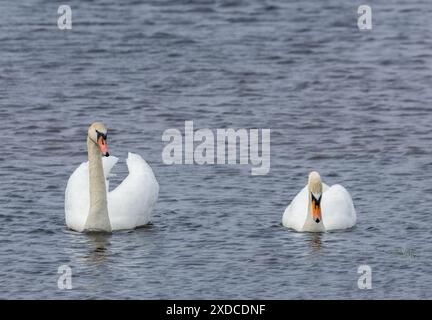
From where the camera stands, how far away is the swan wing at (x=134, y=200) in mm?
19844

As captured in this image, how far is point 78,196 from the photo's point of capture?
2022cm

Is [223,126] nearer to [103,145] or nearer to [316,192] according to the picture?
[316,192]

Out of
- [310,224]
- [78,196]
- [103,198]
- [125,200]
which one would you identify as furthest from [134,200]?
[310,224]

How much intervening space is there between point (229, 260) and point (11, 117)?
8673 millimetres

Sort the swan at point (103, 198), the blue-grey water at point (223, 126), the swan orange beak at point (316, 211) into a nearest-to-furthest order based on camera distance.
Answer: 1. the blue-grey water at point (223, 126)
2. the swan orange beak at point (316, 211)
3. the swan at point (103, 198)

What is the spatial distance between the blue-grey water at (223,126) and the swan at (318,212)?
16 cm

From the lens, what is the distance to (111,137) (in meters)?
24.2

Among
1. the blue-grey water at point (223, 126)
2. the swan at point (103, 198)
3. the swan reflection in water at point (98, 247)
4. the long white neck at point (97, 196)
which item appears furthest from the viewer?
the swan at point (103, 198)

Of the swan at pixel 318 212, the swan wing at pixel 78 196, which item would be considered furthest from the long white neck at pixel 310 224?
the swan wing at pixel 78 196

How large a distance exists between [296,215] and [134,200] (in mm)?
1927

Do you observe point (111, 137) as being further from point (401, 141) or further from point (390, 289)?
A: point (390, 289)

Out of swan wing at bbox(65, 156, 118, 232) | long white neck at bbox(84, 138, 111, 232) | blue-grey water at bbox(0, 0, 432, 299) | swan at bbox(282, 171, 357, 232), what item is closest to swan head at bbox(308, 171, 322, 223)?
swan at bbox(282, 171, 357, 232)

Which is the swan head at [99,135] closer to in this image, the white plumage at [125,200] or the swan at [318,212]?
the white plumage at [125,200]

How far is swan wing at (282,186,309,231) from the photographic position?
19516 mm
